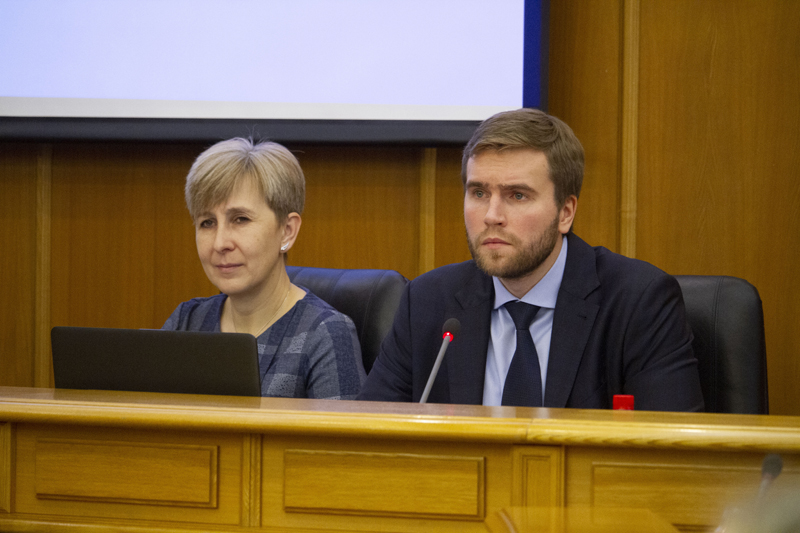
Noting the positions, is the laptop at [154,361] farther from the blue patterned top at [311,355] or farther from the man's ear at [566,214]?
the man's ear at [566,214]

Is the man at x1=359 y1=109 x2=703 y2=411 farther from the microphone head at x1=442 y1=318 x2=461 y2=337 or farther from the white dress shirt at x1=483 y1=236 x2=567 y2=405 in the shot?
the microphone head at x1=442 y1=318 x2=461 y2=337

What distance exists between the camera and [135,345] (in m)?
0.99

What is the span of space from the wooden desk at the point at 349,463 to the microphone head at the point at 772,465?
0.05 feet

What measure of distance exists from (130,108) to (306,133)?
55 centimetres

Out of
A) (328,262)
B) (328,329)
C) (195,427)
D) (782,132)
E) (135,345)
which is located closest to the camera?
(195,427)

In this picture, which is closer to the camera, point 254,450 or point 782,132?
point 254,450

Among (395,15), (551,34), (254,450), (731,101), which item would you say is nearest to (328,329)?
(254,450)

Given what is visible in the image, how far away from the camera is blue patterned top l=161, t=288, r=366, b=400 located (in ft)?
4.93

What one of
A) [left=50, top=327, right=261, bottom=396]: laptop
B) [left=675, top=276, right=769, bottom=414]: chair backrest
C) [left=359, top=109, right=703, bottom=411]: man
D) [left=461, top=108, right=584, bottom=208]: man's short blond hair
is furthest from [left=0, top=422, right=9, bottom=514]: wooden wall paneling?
[left=675, top=276, right=769, bottom=414]: chair backrest

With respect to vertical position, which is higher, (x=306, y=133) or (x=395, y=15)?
(x=395, y=15)

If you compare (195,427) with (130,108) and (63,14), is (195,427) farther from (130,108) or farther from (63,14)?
(63,14)

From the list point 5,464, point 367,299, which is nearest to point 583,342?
point 367,299

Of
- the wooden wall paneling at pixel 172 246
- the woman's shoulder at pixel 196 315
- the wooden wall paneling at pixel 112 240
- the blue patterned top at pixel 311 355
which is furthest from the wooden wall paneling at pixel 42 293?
the blue patterned top at pixel 311 355

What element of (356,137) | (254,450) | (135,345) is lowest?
(254,450)
